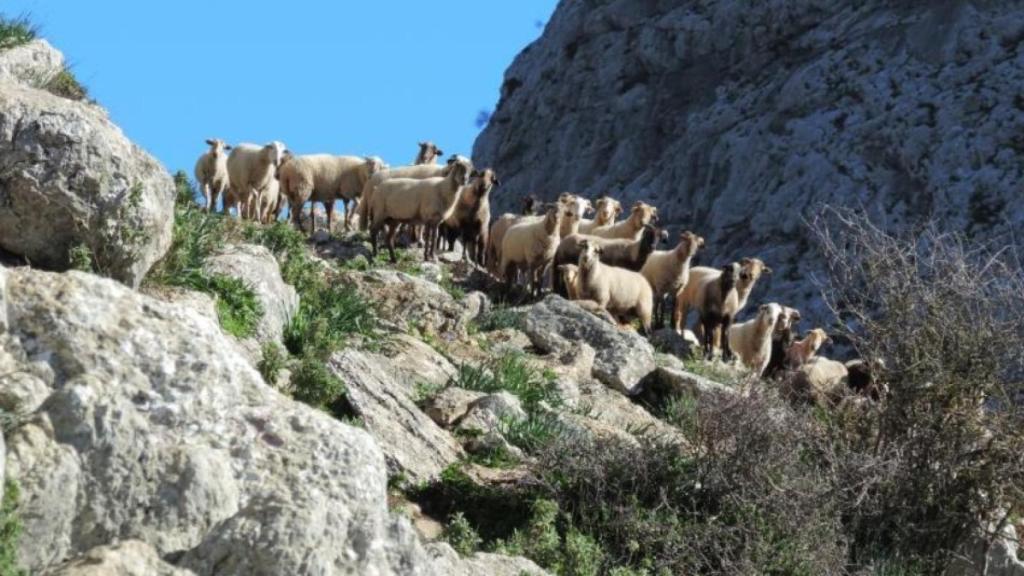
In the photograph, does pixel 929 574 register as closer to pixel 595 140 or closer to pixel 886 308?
pixel 886 308

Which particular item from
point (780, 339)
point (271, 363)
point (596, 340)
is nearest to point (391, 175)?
point (780, 339)

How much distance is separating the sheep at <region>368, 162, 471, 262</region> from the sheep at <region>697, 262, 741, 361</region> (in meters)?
3.78

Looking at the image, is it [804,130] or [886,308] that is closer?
[886,308]

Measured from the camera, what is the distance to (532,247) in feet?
79.9

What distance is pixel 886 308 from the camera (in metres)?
15.8

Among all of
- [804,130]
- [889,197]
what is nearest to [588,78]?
[804,130]

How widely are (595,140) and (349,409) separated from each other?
39806 mm

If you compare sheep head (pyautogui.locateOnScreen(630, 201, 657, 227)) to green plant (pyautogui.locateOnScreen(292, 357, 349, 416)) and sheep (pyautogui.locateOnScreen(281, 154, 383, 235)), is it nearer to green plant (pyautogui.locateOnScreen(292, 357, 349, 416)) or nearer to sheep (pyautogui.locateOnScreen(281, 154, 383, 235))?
sheep (pyautogui.locateOnScreen(281, 154, 383, 235))

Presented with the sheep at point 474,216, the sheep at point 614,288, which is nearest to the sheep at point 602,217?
the sheep at point 474,216

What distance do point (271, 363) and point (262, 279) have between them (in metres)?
1.20

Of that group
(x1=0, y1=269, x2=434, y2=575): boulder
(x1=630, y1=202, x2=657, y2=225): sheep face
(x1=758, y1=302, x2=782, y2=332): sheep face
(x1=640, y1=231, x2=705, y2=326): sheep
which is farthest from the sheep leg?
(x1=0, y1=269, x2=434, y2=575): boulder

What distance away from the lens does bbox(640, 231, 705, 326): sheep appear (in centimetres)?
2494

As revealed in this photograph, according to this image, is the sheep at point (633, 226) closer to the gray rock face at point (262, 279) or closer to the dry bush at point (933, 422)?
the dry bush at point (933, 422)

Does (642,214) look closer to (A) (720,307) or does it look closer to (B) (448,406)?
(A) (720,307)
